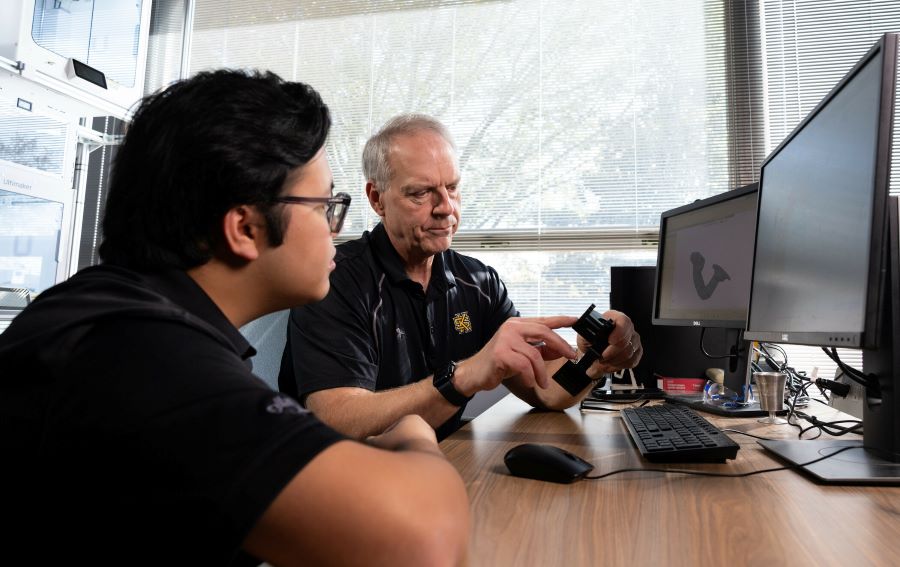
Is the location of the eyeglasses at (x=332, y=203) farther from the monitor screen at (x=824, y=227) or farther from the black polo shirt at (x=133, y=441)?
the monitor screen at (x=824, y=227)

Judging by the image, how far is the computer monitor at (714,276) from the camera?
5.12 feet

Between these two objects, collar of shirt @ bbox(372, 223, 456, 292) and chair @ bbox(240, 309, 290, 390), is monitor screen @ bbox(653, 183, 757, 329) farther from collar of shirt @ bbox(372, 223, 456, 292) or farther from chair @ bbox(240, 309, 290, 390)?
chair @ bbox(240, 309, 290, 390)

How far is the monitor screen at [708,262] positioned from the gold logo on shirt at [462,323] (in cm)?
59

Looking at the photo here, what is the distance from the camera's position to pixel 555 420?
146 cm

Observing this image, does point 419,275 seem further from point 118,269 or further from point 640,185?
point 640,185

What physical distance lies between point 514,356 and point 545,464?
320 millimetres

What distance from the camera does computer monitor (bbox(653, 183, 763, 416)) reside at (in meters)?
1.56

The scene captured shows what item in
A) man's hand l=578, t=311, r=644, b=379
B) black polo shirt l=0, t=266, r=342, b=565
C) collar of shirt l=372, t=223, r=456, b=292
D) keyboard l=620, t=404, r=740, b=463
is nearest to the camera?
black polo shirt l=0, t=266, r=342, b=565

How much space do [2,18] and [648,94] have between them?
8.52 feet

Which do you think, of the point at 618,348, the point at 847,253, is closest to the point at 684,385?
the point at 618,348

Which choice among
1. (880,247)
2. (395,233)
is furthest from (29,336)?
(395,233)

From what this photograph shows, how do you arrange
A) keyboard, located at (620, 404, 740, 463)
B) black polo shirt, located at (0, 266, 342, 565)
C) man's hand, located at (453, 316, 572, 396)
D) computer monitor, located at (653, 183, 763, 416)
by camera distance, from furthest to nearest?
computer monitor, located at (653, 183, 763, 416) → man's hand, located at (453, 316, 572, 396) → keyboard, located at (620, 404, 740, 463) → black polo shirt, located at (0, 266, 342, 565)

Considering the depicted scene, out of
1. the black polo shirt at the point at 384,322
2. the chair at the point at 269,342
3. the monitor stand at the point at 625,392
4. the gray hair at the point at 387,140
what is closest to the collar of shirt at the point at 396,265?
the black polo shirt at the point at 384,322

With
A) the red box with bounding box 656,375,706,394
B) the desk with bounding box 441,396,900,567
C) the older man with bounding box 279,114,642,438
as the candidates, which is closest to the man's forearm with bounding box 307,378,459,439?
the older man with bounding box 279,114,642,438
